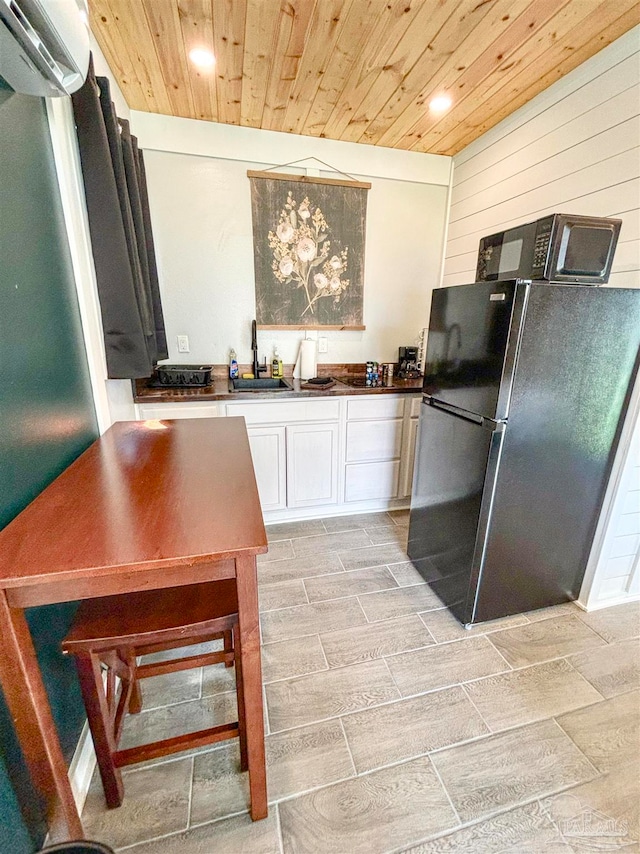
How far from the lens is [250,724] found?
919mm

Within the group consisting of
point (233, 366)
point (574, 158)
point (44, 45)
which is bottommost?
point (233, 366)

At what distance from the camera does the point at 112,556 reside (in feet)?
2.28

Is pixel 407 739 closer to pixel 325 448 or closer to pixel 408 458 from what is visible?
pixel 325 448

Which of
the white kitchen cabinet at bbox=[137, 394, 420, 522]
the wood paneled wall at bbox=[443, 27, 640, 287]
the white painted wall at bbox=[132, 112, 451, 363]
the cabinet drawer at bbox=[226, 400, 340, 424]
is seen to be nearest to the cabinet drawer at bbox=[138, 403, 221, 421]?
the white kitchen cabinet at bbox=[137, 394, 420, 522]

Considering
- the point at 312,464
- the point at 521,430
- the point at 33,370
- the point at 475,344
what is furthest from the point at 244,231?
the point at 521,430

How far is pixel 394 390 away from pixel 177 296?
164cm

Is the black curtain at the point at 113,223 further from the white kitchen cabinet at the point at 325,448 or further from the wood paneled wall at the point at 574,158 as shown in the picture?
the wood paneled wall at the point at 574,158

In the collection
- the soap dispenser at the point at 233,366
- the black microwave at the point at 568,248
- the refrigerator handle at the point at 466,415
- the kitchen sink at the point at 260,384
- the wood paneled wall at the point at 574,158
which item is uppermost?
the wood paneled wall at the point at 574,158

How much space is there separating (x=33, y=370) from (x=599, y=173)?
251 cm

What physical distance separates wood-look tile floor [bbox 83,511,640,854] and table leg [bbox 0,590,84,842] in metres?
0.27

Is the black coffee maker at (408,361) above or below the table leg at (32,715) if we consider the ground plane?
above

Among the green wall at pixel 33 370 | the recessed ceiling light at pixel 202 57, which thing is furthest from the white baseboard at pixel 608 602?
the recessed ceiling light at pixel 202 57

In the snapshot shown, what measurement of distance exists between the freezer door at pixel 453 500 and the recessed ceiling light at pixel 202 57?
1991 millimetres

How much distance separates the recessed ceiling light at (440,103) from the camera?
2041 mm
